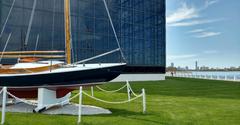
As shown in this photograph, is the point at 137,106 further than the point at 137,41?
No

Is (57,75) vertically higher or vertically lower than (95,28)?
lower

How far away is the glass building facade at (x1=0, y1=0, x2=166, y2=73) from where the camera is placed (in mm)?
30688

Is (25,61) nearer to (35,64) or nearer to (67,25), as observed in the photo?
(35,64)

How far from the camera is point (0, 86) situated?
46.0 feet

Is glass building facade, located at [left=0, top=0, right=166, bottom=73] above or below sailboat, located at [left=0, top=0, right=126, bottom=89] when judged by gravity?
above

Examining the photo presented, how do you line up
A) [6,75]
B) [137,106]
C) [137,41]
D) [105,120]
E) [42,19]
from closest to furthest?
Answer: [105,120] < [6,75] < [137,106] < [42,19] < [137,41]

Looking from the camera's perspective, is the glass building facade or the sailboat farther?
the glass building facade

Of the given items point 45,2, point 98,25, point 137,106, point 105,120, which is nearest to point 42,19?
point 45,2

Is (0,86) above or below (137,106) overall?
above

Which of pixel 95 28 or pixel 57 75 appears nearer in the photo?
pixel 57 75

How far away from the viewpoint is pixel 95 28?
38.2 meters

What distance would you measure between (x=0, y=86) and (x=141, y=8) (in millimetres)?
34722

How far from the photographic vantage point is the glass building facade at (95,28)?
101 ft

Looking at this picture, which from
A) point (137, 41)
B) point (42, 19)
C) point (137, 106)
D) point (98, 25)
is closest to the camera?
point (137, 106)
